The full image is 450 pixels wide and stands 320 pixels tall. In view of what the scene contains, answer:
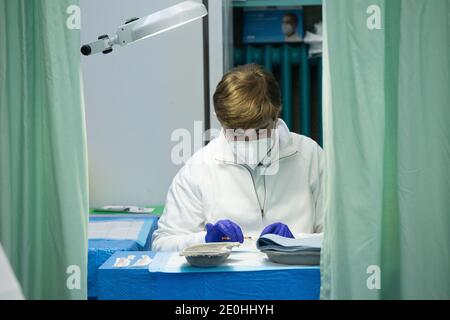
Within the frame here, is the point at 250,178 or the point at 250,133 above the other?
the point at 250,133

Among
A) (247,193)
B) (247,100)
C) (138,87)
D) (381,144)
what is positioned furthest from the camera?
(138,87)

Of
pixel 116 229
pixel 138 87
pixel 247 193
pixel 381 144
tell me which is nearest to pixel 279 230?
pixel 247 193

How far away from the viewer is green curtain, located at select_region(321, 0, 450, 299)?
146 centimetres

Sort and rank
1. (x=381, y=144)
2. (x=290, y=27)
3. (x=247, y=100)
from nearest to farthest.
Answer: (x=381, y=144), (x=247, y=100), (x=290, y=27)

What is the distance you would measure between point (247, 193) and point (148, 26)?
0.66 metres

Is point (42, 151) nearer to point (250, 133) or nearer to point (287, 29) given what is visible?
point (250, 133)

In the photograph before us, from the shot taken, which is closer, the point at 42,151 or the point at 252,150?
the point at 42,151

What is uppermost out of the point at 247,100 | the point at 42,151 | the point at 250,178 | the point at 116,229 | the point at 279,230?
the point at 247,100

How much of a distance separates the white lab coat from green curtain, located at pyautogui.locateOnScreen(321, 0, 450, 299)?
2.36 feet

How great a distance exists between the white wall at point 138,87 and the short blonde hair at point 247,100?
3.37 feet

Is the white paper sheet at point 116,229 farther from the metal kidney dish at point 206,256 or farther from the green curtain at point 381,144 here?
the green curtain at point 381,144

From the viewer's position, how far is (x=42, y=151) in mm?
1552

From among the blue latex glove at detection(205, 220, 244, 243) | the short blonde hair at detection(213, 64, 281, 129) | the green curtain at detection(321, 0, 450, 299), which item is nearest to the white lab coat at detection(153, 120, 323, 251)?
the short blonde hair at detection(213, 64, 281, 129)

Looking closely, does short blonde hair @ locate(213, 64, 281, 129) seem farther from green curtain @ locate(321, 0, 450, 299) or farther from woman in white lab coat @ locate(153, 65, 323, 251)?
green curtain @ locate(321, 0, 450, 299)
